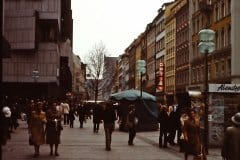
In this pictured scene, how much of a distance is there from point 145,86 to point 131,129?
112 metres

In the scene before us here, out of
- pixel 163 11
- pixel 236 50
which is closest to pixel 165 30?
pixel 163 11

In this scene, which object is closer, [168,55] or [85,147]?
[85,147]

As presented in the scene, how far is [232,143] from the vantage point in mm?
10578

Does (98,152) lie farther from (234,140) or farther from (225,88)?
(234,140)

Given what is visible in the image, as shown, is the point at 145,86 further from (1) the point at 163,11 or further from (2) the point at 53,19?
(2) the point at 53,19

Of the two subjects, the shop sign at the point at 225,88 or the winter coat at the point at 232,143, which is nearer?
the winter coat at the point at 232,143

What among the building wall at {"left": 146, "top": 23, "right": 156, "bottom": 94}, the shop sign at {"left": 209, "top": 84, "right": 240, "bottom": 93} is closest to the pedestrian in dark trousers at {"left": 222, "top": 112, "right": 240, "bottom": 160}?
the shop sign at {"left": 209, "top": 84, "right": 240, "bottom": 93}

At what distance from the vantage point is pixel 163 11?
113m

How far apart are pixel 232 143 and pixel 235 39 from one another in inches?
2002

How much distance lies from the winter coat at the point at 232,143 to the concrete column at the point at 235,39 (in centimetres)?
4892

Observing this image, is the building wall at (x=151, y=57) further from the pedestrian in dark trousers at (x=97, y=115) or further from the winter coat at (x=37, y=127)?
the winter coat at (x=37, y=127)

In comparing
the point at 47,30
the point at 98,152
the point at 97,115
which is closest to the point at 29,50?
the point at 47,30

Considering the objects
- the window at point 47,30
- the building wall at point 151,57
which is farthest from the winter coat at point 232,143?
the building wall at point 151,57

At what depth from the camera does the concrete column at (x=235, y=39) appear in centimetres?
5984
